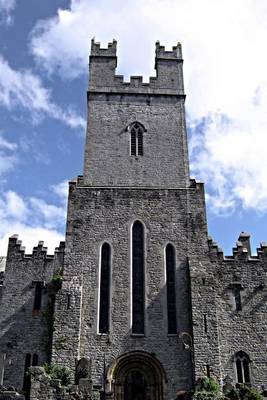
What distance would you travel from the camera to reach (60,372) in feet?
66.3

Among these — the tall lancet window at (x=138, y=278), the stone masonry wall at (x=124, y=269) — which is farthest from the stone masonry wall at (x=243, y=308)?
the tall lancet window at (x=138, y=278)

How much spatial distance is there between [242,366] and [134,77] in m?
17.2

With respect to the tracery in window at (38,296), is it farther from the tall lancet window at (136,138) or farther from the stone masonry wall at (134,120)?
the tall lancet window at (136,138)

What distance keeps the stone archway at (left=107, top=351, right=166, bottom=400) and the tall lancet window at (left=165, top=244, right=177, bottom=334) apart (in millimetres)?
1747

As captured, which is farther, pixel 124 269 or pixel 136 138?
pixel 136 138

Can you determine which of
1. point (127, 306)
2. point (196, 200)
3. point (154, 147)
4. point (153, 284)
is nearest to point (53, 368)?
point (127, 306)

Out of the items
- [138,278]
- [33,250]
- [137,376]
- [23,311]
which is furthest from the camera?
[33,250]

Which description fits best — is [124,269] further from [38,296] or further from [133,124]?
[133,124]

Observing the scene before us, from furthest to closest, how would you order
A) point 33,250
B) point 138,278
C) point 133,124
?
point 133,124 < point 33,250 < point 138,278

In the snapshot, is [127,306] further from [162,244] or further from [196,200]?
[196,200]

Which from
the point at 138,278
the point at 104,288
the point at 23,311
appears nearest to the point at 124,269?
the point at 138,278

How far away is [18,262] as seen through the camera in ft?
83.5

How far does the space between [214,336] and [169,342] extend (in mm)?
1993

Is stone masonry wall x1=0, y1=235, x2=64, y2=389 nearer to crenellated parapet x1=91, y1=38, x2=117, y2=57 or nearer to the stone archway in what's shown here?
the stone archway
